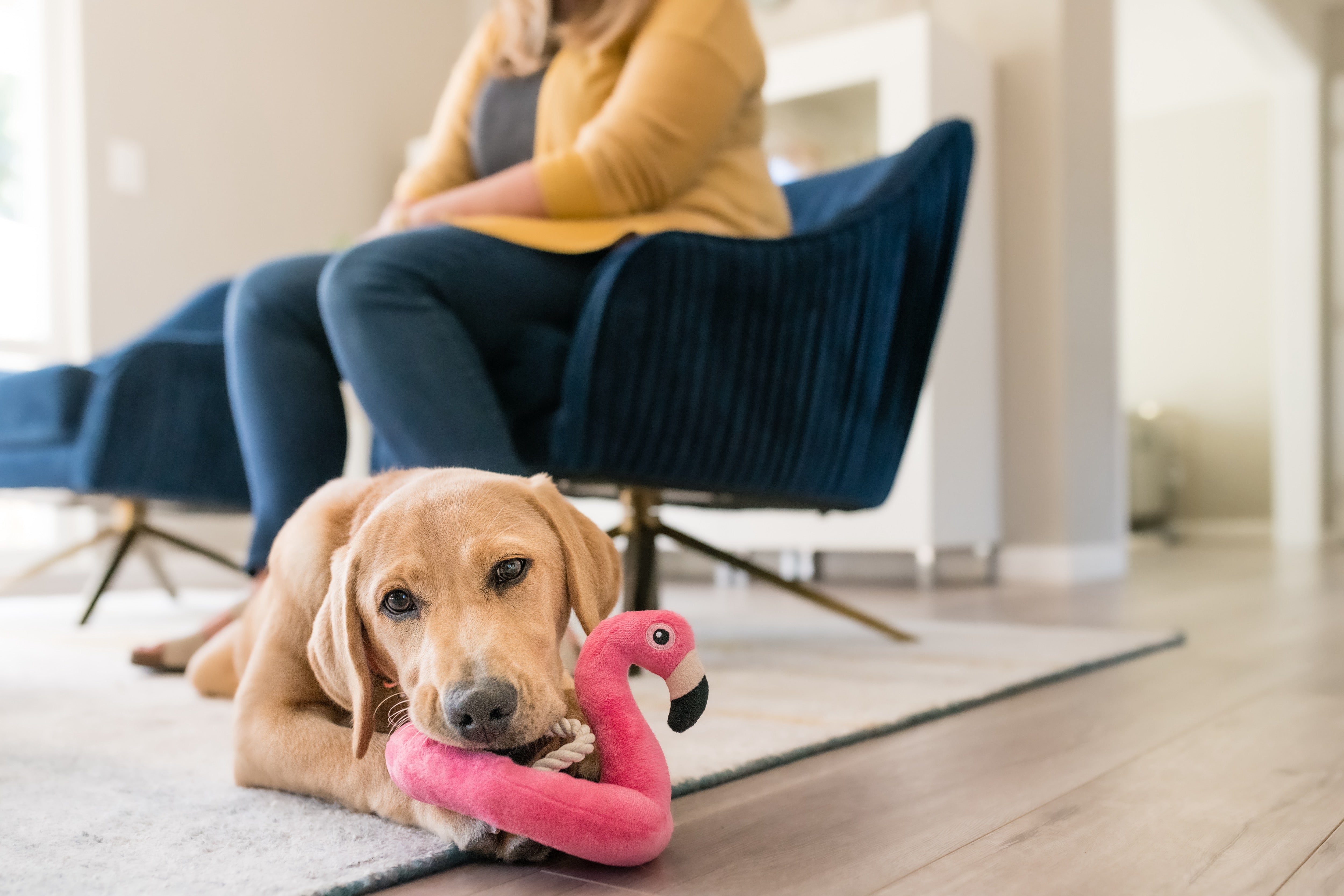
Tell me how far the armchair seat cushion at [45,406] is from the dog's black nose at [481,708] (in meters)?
1.95

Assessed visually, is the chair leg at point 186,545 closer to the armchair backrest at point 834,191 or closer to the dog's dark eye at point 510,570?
the armchair backrest at point 834,191

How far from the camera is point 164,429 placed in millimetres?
2348

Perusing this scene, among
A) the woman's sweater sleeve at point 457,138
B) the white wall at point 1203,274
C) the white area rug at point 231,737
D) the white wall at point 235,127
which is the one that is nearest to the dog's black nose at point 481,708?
the white area rug at point 231,737

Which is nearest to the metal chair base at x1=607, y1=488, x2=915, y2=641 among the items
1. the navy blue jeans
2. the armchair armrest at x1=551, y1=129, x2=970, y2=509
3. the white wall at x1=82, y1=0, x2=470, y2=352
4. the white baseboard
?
the armchair armrest at x1=551, y1=129, x2=970, y2=509

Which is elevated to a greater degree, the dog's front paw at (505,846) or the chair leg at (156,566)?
→ the dog's front paw at (505,846)

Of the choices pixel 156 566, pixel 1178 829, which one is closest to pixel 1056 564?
pixel 156 566

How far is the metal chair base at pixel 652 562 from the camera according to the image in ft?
5.85

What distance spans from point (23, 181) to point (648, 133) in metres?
3.00

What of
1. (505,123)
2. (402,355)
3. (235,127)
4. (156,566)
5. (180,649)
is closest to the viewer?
(402,355)

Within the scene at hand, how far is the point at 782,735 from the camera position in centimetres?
114

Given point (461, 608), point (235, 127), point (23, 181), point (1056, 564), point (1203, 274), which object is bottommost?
point (1056, 564)

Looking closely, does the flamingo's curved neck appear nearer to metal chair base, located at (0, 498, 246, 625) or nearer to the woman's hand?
the woman's hand

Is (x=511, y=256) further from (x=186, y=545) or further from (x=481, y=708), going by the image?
(x=186, y=545)

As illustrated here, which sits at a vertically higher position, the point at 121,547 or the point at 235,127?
the point at 235,127
